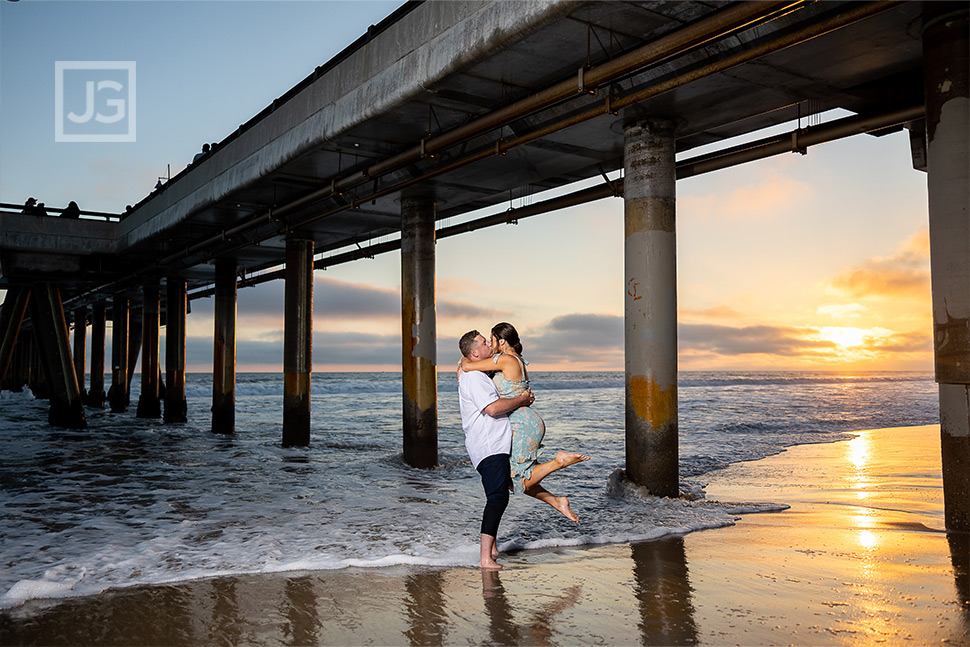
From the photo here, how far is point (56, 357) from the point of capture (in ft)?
70.5

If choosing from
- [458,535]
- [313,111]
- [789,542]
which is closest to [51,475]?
[313,111]

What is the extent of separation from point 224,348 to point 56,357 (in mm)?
5655

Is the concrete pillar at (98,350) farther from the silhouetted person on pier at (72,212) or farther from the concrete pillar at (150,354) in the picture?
the silhouetted person on pier at (72,212)

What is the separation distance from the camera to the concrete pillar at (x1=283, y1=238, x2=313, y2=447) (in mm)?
16594

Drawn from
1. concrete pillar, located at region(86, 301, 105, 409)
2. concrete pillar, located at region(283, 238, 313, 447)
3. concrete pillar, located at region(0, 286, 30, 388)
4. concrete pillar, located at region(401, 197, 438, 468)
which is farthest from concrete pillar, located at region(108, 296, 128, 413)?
concrete pillar, located at region(401, 197, 438, 468)

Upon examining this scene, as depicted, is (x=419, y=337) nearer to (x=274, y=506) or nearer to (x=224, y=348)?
(x=274, y=506)

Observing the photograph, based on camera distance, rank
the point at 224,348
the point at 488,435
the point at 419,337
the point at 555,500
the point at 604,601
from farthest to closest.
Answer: the point at 224,348, the point at 419,337, the point at 555,500, the point at 488,435, the point at 604,601

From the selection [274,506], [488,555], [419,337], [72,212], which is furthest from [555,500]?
[72,212]

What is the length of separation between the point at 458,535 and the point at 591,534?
128 cm

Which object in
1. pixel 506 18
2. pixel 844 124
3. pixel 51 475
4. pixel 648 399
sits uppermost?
pixel 506 18

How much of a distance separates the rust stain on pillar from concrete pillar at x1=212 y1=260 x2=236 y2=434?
4.10m

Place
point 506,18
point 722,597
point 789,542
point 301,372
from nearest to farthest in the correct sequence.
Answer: point 722,597, point 789,542, point 506,18, point 301,372

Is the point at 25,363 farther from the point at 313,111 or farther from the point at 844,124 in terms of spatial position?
the point at 844,124

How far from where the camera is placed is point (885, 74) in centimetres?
816
